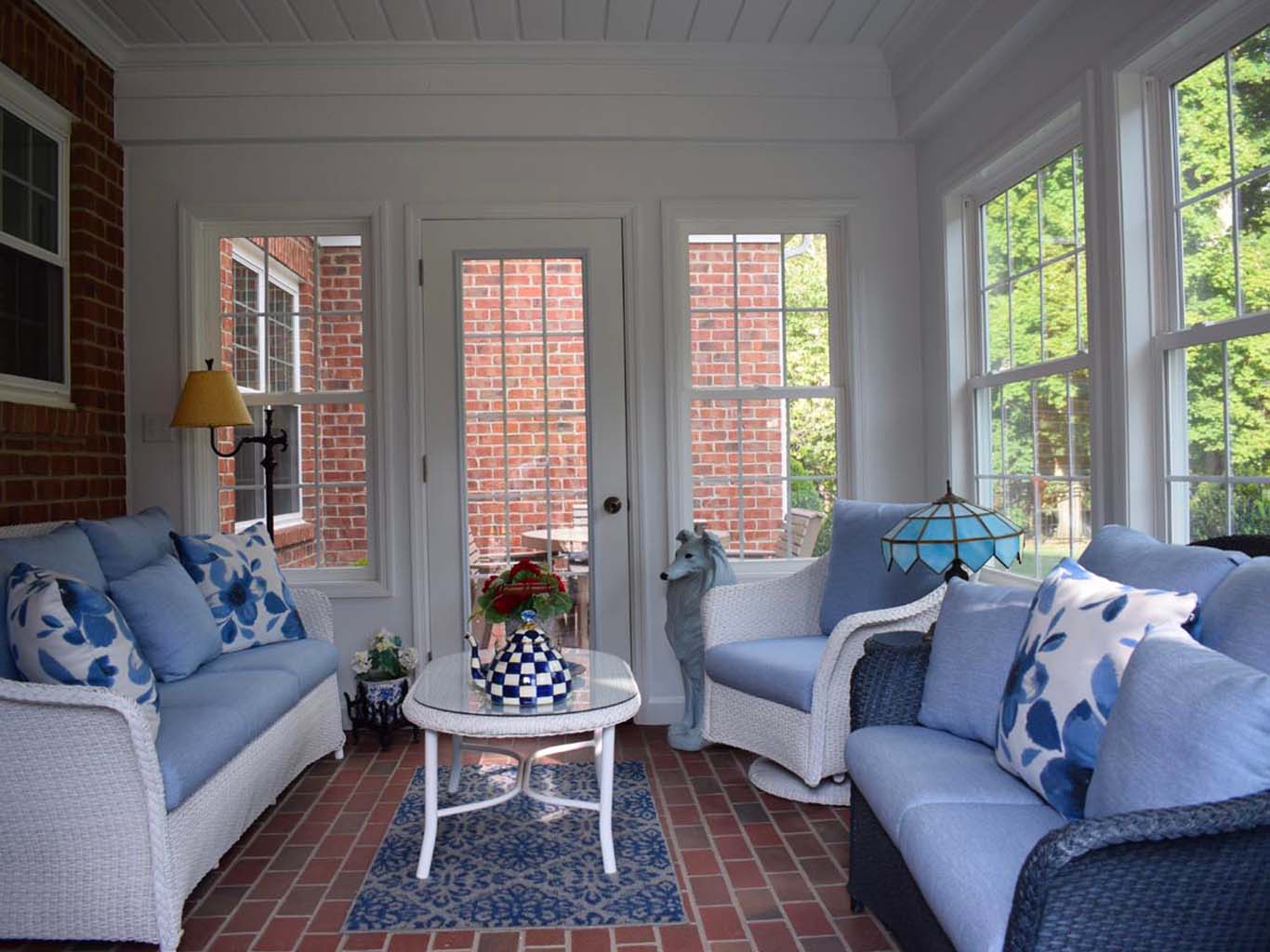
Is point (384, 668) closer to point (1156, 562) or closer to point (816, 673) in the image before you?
point (816, 673)

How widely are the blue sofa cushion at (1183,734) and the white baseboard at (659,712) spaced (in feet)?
9.36

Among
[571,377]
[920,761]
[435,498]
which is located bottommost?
[920,761]

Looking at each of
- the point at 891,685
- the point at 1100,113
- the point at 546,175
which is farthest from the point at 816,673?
the point at 546,175

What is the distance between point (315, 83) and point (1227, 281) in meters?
3.51

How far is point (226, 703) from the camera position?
2750 mm

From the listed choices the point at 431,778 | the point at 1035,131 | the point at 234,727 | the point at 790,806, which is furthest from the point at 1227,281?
the point at 234,727

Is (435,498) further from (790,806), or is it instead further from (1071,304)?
(1071,304)

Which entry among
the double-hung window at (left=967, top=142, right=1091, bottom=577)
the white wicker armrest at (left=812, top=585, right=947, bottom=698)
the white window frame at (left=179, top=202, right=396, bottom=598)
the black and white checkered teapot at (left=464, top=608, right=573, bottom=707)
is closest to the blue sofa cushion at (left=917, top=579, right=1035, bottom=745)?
the white wicker armrest at (left=812, top=585, right=947, bottom=698)

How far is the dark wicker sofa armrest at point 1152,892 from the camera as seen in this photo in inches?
53.1

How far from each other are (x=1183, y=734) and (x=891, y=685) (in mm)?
1014

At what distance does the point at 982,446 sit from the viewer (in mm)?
4023

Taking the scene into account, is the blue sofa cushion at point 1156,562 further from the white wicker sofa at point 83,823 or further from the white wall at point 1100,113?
the white wicker sofa at point 83,823

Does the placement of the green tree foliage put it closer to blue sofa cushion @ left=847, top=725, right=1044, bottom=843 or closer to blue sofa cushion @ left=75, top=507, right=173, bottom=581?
blue sofa cushion @ left=847, top=725, right=1044, bottom=843

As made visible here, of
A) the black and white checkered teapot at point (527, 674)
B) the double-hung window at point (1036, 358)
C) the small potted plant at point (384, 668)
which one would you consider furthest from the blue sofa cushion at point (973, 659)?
the small potted plant at point (384, 668)
